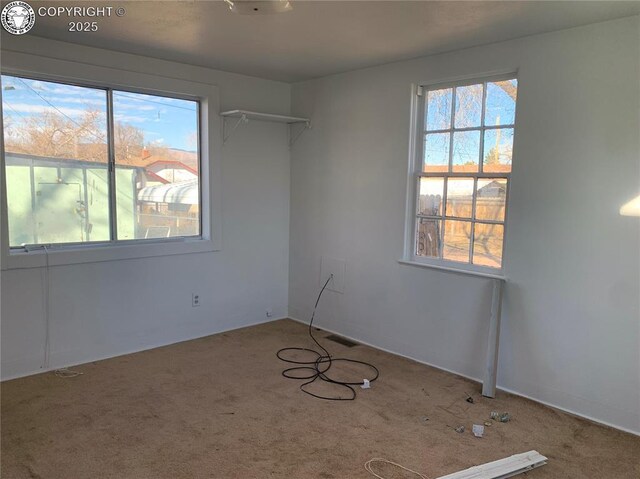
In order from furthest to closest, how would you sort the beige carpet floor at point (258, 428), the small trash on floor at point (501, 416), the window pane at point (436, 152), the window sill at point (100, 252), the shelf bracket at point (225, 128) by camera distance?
the shelf bracket at point (225, 128)
the window pane at point (436, 152)
the window sill at point (100, 252)
the small trash on floor at point (501, 416)
the beige carpet floor at point (258, 428)

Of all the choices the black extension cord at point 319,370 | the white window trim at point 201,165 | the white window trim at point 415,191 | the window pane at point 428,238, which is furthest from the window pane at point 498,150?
the white window trim at point 201,165

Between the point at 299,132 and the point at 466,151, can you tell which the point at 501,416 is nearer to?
the point at 466,151

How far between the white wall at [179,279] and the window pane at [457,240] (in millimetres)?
1883

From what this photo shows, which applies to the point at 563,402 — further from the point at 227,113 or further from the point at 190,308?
the point at 227,113

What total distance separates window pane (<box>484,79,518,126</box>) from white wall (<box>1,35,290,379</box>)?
2166mm

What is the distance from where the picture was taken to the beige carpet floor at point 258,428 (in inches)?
96.9

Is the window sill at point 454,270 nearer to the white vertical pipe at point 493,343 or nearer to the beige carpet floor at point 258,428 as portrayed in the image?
the white vertical pipe at point 493,343

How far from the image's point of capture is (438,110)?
3.82m

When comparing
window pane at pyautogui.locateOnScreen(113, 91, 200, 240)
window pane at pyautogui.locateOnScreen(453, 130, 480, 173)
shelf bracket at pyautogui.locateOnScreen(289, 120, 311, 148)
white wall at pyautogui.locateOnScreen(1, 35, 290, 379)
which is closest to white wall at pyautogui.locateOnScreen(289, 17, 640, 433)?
window pane at pyautogui.locateOnScreen(453, 130, 480, 173)

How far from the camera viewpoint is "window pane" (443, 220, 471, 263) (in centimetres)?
367

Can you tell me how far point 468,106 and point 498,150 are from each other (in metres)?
0.43

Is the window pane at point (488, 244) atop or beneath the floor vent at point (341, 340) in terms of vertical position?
atop

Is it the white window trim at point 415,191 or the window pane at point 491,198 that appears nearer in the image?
the window pane at point 491,198

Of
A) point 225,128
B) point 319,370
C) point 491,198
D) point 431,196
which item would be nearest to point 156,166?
point 225,128
